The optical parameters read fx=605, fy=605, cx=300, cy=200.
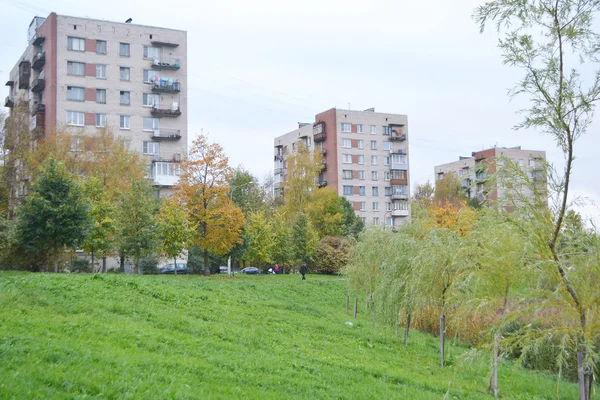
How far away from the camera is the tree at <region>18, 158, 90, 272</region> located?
32812 mm

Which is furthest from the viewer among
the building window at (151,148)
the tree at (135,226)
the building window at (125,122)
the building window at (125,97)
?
the building window at (151,148)

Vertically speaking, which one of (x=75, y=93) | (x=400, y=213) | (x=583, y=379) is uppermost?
(x=75, y=93)

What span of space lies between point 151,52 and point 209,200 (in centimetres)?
2708

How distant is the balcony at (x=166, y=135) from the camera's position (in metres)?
61.4

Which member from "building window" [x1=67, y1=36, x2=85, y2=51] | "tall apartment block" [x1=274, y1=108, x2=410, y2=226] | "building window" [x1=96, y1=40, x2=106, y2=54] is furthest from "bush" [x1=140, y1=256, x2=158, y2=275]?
"tall apartment block" [x1=274, y1=108, x2=410, y2=226]

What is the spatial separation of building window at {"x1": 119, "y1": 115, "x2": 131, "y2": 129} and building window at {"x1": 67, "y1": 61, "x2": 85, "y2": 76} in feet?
18.2

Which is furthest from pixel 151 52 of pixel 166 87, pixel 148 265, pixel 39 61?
pixel 148 265

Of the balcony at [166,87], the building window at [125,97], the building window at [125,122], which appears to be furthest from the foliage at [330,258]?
the building window at [125,97]

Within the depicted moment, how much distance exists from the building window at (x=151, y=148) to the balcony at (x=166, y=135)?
0.68 m

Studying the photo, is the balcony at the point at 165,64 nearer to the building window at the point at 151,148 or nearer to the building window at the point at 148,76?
the building window at the point at 148,76

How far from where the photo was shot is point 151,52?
61.9m

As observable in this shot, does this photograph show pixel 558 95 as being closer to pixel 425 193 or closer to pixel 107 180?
pixel 107 180

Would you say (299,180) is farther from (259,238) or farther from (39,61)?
(39,61)

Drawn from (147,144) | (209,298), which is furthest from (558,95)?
(147,144)
